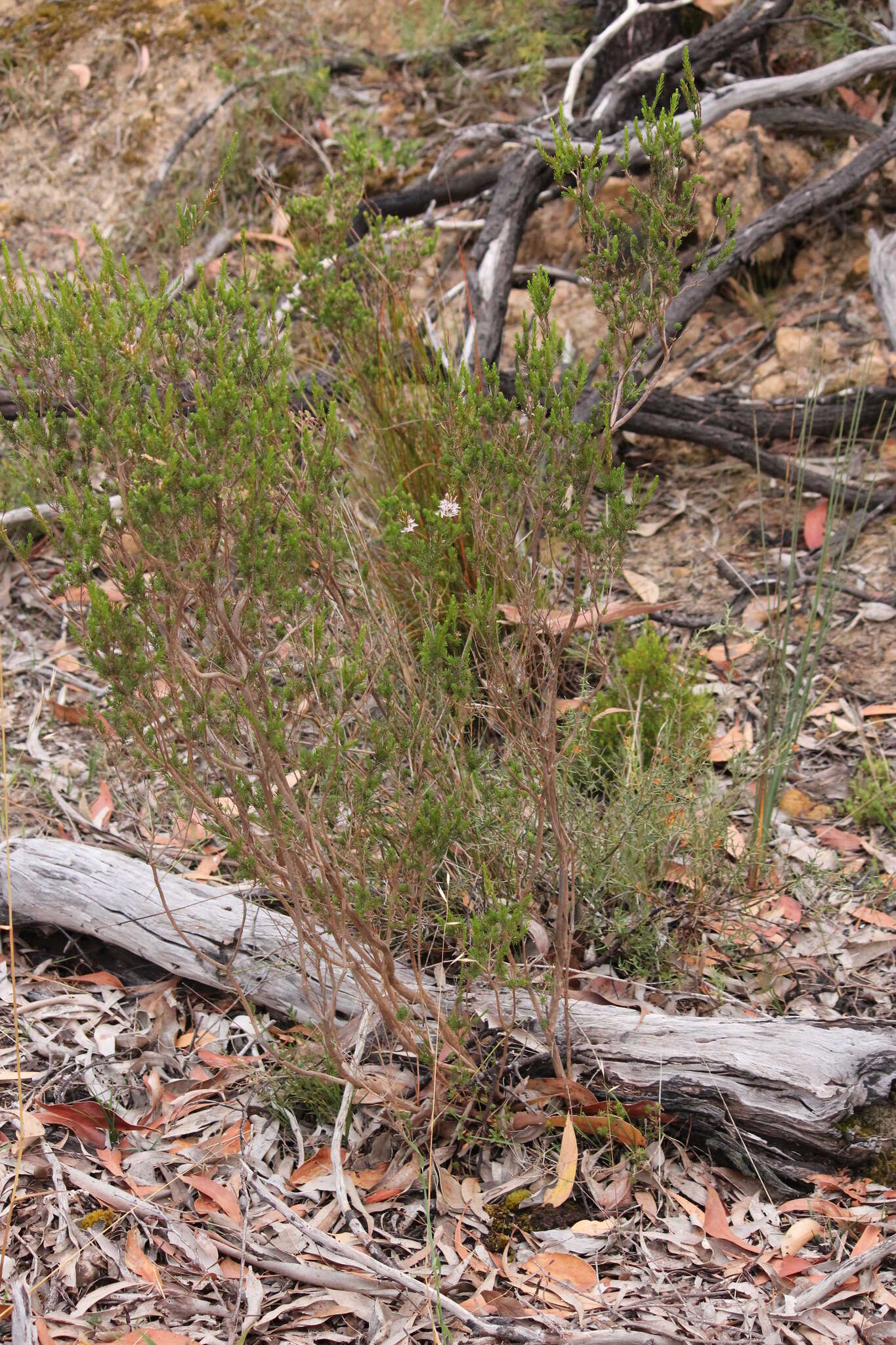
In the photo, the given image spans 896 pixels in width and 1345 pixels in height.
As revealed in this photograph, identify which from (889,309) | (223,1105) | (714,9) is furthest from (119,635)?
(714,9)

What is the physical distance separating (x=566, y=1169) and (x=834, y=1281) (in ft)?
1.75

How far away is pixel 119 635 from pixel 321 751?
399 millimetres

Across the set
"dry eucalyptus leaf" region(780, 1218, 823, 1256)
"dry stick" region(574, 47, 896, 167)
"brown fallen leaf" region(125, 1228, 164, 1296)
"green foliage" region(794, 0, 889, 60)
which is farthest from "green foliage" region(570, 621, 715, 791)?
"green foliage" region(794, 0, 889, 60)

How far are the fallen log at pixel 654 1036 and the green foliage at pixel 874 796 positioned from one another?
0.84m

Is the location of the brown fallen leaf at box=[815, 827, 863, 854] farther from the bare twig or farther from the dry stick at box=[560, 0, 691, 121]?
the dry stick at box=[560, 0, 691, 121]

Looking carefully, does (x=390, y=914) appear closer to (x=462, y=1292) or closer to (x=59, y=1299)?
(x=462, y=1292)

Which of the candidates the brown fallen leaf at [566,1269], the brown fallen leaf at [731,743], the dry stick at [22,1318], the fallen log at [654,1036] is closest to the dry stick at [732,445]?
the brown fallen leaf at [731,743]

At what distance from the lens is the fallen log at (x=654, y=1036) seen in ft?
7.26

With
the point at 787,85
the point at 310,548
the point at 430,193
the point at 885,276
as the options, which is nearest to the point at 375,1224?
the point at 310,548

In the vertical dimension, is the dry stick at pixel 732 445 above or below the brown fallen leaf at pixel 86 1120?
above

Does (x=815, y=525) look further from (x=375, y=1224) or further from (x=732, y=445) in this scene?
(x=375, y=1224)

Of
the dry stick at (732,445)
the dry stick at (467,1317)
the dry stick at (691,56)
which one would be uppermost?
the dry stick at (691,56)

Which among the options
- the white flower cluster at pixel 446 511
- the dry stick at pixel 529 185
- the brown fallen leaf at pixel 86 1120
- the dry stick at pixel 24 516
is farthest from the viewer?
the dry stick at pixel 529 185

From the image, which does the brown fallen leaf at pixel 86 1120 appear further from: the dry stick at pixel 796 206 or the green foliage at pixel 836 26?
the green foliage at pixel 836 26
